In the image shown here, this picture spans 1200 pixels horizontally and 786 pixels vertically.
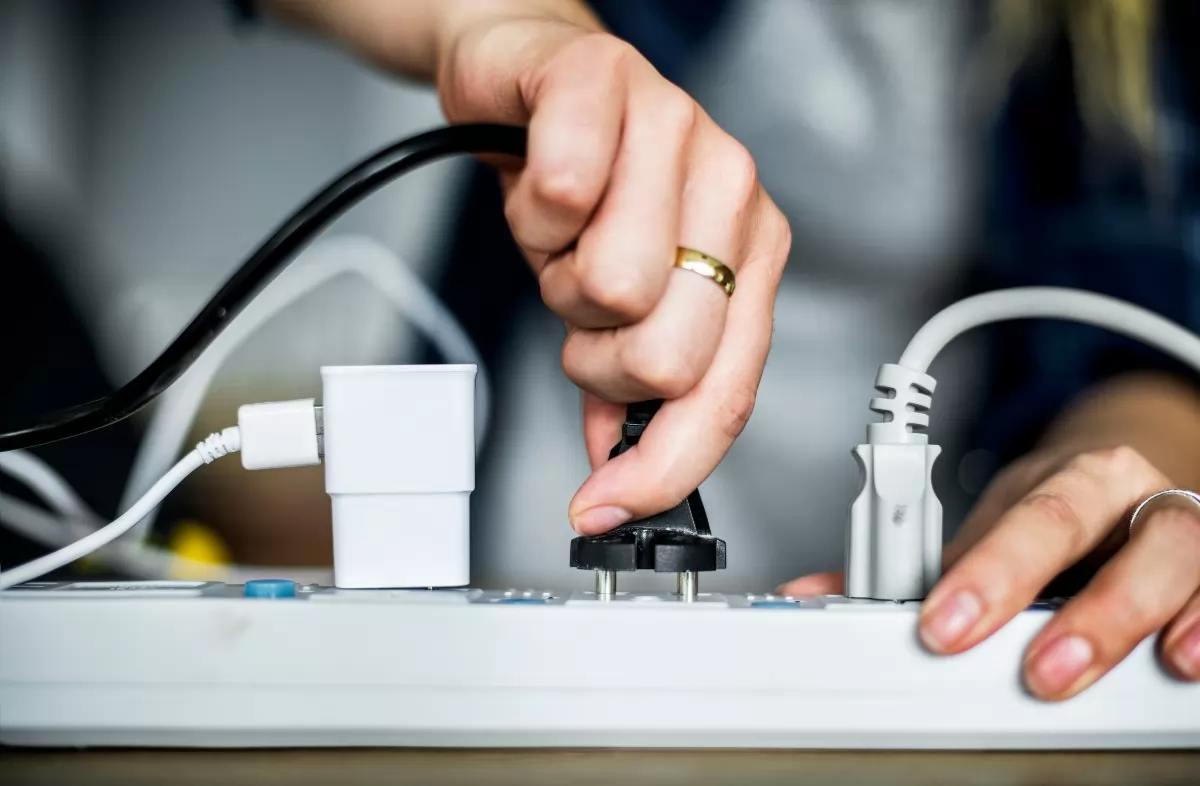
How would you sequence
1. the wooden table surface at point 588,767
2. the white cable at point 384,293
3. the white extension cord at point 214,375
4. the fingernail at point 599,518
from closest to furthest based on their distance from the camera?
the wooden table surface at point 588,767, the fingernail at point 599,518, the white extension cord at point 214,375, the white cable at point 384,293

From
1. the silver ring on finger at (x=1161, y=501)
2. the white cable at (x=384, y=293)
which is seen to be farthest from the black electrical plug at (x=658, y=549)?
the white cable at (x=384, y=293)

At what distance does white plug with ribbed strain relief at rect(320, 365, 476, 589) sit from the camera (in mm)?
438

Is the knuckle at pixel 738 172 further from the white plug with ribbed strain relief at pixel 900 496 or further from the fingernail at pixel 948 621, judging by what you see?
the fingernail at pixel 948 621

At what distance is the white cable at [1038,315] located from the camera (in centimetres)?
48

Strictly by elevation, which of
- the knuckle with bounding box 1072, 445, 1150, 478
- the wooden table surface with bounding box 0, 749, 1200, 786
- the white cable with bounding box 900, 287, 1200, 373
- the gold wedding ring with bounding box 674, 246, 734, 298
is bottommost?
the wooden table surface with bounding box 0, 749, 1200, 786

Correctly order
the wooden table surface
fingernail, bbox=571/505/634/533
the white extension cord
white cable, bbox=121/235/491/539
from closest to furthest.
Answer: the wooden table surface < fingernail, bbox=571/505/634/533 < the white extension cord < white cable, bbox=121/235/491/539

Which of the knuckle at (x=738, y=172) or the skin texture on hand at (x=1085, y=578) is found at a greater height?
the knuckle at (x=738, y=172)

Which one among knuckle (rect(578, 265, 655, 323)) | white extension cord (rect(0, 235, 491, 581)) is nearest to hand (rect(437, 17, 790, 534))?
knuckle (rect(578, 265, 655, 323))

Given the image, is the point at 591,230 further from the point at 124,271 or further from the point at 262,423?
the point at 124,271

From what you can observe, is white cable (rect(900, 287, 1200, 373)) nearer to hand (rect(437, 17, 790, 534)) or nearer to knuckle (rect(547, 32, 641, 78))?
hand (rect(437, 17, 790, 534))

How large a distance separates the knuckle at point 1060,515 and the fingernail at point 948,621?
85mm

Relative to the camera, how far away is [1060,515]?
451mm

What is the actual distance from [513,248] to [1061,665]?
2.77 ft

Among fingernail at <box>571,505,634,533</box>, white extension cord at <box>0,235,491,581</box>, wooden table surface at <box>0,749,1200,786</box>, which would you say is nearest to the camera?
wooden table surface at <box>0,749,1200,786</box>
